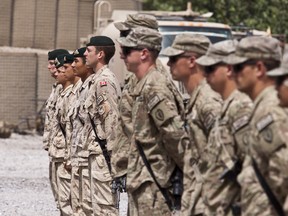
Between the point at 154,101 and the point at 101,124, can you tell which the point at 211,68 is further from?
the point at 101,124

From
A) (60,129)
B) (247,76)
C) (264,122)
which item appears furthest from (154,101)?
(60,129)

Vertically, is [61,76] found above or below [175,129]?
below

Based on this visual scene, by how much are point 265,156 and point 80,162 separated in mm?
5164

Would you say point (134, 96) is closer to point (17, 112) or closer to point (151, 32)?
point (151, 32)

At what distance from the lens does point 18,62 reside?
31.9m

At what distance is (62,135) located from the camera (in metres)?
13.4

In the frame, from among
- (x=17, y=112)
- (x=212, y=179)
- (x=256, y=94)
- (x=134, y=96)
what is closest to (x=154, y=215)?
(x=134, y=96)

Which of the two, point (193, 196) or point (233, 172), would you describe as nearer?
point (233, 172)

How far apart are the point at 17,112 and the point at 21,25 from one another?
231 cm

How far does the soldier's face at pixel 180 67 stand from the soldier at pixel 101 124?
2.66 metres

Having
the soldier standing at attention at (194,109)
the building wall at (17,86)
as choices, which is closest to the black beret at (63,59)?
the soldier standing at attention at (194,109)

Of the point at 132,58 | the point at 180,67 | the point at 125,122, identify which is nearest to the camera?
the point at 180,67

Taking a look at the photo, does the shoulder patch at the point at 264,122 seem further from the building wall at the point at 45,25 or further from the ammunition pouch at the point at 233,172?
the building wall at the point at 45,25

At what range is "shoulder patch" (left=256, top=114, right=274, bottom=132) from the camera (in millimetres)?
6336
